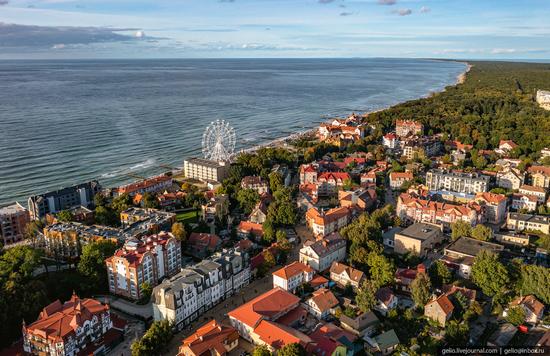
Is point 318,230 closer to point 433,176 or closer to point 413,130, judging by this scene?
point 433,176

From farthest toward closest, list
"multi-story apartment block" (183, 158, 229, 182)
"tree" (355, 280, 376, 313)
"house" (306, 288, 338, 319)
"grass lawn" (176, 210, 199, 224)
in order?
"multi-story apartment block" (183, 158, 229, 182)
"grass lawn" (176, 210, 199, 224)
"house" (306, 288, 338, 319)
"tree" (355, 280, 376, 313)

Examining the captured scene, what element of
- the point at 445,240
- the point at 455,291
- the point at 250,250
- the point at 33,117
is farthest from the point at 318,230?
the point at 33,117

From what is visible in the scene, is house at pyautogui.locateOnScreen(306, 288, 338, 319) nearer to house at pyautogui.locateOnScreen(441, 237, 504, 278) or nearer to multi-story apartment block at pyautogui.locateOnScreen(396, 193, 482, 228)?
house at pyautogui.locateOnScreen(441, 237, 504, 278)

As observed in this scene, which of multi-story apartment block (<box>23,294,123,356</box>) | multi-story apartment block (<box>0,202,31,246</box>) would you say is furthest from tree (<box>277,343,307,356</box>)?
multi-story apartment block (<box>0,202,31,246</box>)

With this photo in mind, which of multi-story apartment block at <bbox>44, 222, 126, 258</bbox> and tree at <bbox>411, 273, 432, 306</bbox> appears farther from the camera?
multi-story apartment block at <bbox>44, 222, 126, 258</bbox>

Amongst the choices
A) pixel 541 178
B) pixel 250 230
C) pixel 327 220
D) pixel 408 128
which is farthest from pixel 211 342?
pixel 408 128

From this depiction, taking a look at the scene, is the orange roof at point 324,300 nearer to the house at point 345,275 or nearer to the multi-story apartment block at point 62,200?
the house at point 345,275
